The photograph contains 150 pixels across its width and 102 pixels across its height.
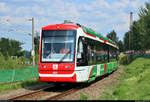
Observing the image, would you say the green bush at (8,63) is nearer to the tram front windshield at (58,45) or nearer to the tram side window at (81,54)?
the tram front windshield at (58,45)

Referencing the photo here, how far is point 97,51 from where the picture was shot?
1609 cm

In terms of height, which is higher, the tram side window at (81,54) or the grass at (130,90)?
the tram side window at (81,54)

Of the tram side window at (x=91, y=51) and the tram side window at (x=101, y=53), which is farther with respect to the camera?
the tram side window at (x=101, y=53)

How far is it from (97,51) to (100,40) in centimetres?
141

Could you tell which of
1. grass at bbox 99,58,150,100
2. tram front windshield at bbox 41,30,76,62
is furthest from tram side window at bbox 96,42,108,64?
tram front windshield at bbox 41,30,76,62

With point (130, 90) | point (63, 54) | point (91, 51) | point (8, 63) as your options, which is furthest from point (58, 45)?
point (8, 63)

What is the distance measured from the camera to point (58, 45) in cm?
1208

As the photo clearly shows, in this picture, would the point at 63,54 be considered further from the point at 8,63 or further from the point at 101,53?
the point at 8,63

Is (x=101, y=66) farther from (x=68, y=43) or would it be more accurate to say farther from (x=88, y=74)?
(x=68, y=43)

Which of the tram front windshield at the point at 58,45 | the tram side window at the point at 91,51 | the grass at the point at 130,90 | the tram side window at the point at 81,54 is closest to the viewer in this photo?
the grass at the point at 130,90

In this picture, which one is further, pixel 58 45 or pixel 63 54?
pixel 58 45

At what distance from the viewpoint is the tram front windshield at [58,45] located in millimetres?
11898

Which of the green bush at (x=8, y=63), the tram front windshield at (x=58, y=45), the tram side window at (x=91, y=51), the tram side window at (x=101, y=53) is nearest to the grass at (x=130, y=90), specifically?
the tram side window at (x=91, y=51)

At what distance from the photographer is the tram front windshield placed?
11898mm
